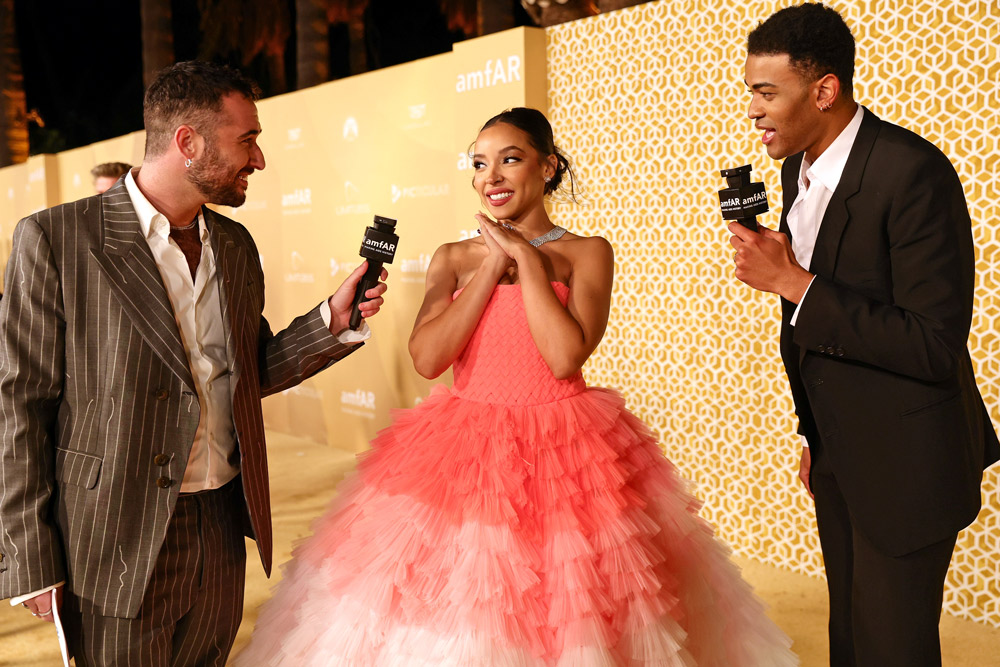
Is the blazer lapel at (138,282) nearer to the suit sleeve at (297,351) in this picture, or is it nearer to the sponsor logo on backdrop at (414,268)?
the suit sleeve at (297,351)

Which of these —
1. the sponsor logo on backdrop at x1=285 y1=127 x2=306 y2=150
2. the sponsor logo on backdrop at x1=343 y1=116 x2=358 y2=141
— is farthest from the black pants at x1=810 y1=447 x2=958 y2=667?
the sponsor logo on backdrop at x1=285 y1=127 x2=306 y2=150

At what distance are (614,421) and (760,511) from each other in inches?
82.2

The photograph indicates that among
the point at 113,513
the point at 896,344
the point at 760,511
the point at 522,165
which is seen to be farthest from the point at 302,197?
the point at 896,344

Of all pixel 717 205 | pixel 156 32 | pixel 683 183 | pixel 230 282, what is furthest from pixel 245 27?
pixel 230 282

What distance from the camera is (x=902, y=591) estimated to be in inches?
67.3

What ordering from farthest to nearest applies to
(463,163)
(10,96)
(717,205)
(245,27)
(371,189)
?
(10,96)
(245,27)
(371,189)
(463,163)
(717,205)

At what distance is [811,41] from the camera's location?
170cm

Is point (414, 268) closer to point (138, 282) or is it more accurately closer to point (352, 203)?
point (352, 203)

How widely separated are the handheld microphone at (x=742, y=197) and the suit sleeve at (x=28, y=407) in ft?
4.39

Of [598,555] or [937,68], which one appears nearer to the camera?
[598,555]

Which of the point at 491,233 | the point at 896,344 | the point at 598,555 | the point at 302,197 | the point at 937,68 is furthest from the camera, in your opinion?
the point at 302,197

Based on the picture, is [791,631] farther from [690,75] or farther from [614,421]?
[690,75]

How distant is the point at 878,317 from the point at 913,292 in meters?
0.09

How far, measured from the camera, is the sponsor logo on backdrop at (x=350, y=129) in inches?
234
